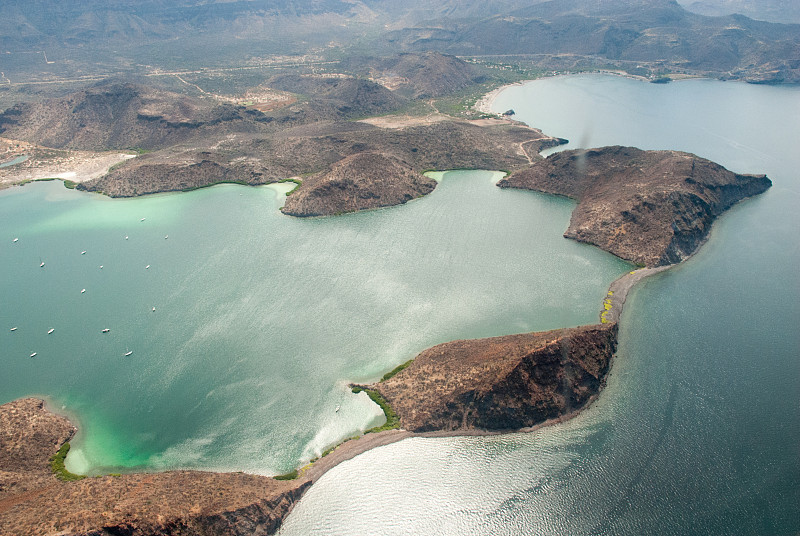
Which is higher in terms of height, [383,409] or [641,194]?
[641,194]

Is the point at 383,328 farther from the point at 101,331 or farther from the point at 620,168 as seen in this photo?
the point at 620,168

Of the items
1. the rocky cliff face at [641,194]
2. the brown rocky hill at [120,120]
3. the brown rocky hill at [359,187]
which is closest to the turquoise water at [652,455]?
the rocky cliff face at [641,194]

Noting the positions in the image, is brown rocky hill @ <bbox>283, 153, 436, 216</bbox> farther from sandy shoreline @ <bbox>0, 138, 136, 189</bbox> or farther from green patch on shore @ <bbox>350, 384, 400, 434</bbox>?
sandy shoreline @ <bbox>0, 138, 136, 189</bbox>

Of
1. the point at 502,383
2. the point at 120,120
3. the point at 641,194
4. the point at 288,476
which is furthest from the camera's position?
the point at 120,120

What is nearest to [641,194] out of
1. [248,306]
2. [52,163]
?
[248,306]

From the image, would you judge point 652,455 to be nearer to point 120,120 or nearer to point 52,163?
point 52,163

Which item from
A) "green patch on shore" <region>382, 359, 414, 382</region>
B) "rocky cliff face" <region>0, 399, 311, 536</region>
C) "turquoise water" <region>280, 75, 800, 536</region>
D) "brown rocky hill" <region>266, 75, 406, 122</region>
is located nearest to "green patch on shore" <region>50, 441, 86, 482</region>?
"rocky cliff face" <region>0, 399, 311, 536</region>
